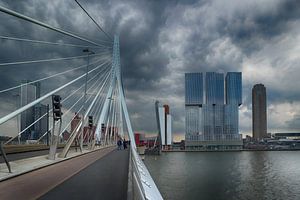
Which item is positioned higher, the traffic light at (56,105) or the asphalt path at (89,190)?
the traffic light at (56,105)

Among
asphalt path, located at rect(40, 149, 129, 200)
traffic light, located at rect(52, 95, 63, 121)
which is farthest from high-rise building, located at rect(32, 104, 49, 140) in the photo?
asphalt path, located at rect(40, 149, 129, 200)

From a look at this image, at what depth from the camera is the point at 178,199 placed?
1111 inches

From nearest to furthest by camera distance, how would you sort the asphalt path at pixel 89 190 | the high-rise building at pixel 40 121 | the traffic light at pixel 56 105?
1. the asphalt path at pixel 89 190
2. the traffic light at pixel 56 105
3. the high-rise building at pixel 40 121

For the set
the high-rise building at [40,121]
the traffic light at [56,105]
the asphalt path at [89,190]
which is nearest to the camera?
the asphalt path at [89,190]

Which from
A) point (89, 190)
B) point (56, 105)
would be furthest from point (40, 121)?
point (89, 190)

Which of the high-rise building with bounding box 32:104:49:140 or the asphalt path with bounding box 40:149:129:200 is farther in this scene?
the high-rise building with bounding box 32:104:49:140

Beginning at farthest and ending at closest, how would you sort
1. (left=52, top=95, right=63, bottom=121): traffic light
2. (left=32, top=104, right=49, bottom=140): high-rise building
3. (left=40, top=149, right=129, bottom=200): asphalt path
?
(left=32, top=104, right=49, bottom=140): high-rise building < (left=52, top=95, right=63, bottom=121): traffic light < (left=40, top=149, right=129, bottom=200): asphalt path

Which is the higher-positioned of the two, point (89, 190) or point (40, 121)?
point (40, 121)

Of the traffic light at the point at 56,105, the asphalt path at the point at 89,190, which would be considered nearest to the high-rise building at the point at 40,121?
the traffic light at the point at 56,105

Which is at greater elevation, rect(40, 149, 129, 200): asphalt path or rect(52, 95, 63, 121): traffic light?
rect(52, 95, 63, 121): traffic light

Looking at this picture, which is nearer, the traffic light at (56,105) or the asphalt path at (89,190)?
the asphalt path at (89,190)

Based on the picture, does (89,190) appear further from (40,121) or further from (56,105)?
(40,121)

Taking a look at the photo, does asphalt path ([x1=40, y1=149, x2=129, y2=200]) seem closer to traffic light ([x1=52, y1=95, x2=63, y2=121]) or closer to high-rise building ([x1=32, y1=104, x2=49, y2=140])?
traffic light ([x1=52, y1=95, x2=63, y2=121])

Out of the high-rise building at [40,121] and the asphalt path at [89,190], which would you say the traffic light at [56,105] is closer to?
the asphalt path at [89,190]
